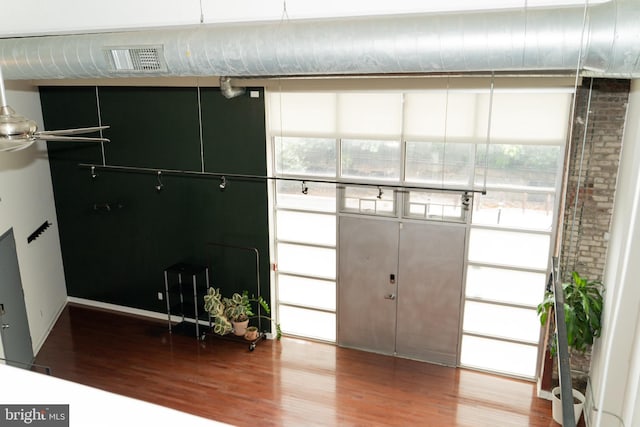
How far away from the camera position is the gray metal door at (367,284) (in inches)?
297

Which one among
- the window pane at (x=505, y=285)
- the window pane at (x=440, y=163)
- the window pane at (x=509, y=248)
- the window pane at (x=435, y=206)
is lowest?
the window pane at (x=505, y=285)

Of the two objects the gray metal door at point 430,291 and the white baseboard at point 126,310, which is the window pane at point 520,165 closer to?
the gray metal door at point 430,291

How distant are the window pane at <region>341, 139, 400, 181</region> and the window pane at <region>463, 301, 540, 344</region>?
2.11m

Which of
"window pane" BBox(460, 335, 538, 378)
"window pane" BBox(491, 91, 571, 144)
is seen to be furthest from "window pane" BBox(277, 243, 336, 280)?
"window pane" BBox(491, 91, 571, 144)

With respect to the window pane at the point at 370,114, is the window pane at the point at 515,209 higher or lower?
lower

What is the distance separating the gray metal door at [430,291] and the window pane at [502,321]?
18cm

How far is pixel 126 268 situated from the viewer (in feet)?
29.7

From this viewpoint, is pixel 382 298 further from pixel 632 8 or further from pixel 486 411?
pixel 632 8

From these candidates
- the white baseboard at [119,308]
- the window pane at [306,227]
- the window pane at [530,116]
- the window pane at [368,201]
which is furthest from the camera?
the white baseboard at [119,308]

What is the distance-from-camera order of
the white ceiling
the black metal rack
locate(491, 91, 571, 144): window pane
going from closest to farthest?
the white ceiling < locate(491, 91, 571, 144): window pane < the black metal rack

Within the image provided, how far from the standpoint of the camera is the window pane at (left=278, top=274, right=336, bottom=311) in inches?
316

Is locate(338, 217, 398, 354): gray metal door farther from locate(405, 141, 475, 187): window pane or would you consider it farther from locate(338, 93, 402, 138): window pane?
locate(338, 93, 402, 138): window pane

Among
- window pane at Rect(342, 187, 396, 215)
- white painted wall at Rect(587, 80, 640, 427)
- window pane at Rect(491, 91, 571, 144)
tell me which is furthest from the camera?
window pane at Rect(342, 187, 396, 215)

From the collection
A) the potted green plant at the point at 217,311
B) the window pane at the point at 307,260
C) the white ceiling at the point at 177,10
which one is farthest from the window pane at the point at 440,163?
the potted green plant at the point at 217,311
